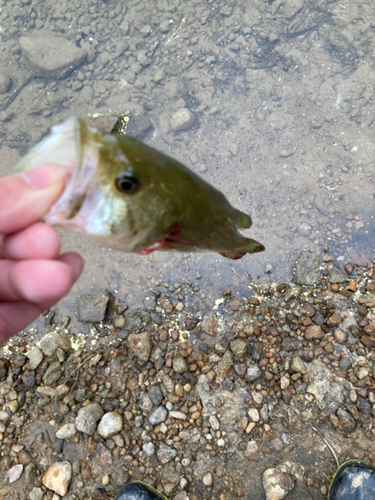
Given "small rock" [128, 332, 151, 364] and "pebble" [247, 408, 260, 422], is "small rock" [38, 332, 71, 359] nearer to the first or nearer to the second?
"small rock" [128, 332, 151, 364]

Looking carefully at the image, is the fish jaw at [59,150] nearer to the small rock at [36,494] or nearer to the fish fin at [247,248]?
the fish fin at [247,248]

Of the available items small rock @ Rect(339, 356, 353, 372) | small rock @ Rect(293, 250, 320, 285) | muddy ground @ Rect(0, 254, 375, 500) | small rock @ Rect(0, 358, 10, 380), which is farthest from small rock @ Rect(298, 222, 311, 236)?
small rock @ Rect(0, 358, 10, 380)

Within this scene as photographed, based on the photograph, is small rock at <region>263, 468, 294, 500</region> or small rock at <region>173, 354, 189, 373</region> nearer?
small rock at <region>263, 468, 294, 500</region>

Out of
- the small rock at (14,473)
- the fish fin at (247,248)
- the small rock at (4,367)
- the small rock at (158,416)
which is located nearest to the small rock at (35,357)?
the small rock at (4,367)

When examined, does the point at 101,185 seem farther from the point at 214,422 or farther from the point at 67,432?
the point at 67,432

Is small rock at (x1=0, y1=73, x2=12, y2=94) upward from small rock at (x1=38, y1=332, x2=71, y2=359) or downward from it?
upward

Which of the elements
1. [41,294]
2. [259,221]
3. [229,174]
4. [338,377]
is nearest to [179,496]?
[338,377]

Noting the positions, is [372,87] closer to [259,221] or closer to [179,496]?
[259,221]
